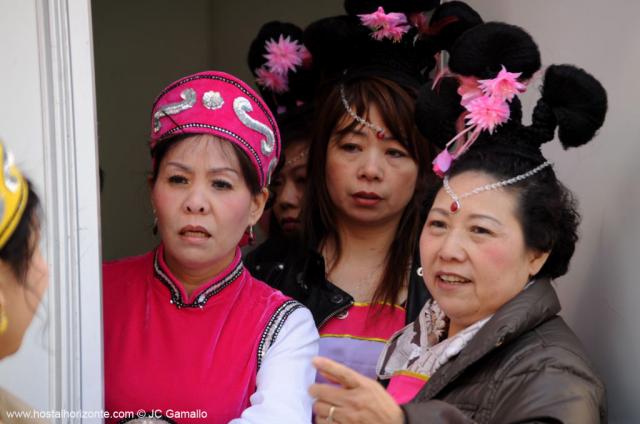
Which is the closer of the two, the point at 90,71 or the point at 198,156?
the point at 90,71

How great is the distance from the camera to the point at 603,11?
2.62m

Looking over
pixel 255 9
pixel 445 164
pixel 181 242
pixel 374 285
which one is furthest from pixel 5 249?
pixel 255 9

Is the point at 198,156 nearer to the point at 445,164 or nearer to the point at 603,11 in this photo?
the point at 445,164

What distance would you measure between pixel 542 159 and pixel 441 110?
0.30 metres

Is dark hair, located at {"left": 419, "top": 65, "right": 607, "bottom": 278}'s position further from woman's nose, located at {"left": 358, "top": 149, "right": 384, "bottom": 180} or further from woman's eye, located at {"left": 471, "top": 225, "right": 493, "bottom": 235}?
woman's nose, located at {"left": 358, "top": 149, "right": 384, "bottom": 180}

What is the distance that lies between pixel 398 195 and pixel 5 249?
147cm

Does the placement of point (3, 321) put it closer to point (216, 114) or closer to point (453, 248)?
point (216, 114)

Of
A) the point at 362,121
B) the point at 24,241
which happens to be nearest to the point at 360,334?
the point at 362,121

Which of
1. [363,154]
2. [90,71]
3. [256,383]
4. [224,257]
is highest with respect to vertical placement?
[90,71]

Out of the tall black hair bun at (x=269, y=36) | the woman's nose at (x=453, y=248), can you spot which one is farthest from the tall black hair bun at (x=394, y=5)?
the woman's nose at (x=453, y=248)

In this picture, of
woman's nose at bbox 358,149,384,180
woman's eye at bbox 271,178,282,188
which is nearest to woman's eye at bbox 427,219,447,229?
woman's nose at bbox 358,149,384,180

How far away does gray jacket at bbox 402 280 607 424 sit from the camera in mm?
1827

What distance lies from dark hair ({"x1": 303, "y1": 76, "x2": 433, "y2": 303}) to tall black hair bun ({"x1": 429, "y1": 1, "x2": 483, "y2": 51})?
0.68ft

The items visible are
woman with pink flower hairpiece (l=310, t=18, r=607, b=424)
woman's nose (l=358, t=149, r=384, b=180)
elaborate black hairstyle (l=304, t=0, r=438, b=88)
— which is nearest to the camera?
woman with pink flower hairpiece (l=310, t=18, r=607, b=424)
